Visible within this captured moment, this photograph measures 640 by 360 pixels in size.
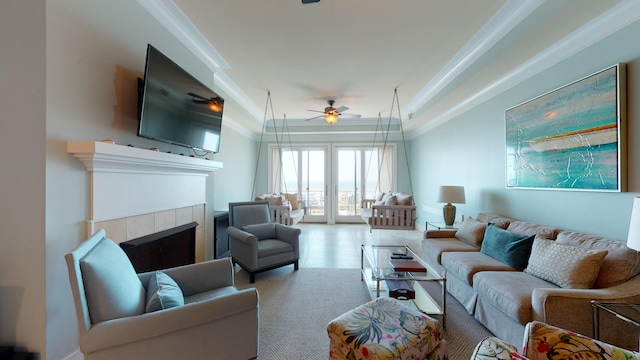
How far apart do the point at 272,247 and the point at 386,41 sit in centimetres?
284

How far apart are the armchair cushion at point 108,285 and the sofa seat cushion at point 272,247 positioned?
5.67 feet

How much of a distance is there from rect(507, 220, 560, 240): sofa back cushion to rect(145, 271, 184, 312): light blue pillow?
3198mm

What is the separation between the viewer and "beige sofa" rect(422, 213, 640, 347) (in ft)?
5.13

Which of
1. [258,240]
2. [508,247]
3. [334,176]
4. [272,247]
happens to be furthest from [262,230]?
[334,176]

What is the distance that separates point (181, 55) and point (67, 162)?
1.65 m

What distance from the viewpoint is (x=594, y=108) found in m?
2.15

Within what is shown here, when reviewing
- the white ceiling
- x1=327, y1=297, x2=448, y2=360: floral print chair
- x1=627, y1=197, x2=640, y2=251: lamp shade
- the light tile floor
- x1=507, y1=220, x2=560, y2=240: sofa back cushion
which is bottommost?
the light tile floor

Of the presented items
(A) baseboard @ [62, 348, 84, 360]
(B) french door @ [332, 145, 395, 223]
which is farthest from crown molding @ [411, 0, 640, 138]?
(A) baseboard @ [62, 348, 84, 360]

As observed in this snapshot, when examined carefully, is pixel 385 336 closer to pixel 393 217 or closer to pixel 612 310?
pixel 612 310

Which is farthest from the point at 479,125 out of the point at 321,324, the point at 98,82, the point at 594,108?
the point at 98,82

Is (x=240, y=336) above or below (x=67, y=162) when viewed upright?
below

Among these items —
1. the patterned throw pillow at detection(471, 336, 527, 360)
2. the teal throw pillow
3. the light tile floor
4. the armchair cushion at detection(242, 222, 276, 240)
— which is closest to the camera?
the patterned throw pillow at detection(471, 336, 527, 360)

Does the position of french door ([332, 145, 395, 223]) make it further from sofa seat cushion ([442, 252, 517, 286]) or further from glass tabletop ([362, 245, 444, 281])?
sofa seat cushion ([442, 252, 517, 286])

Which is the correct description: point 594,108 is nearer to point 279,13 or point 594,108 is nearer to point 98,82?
point 279,13
